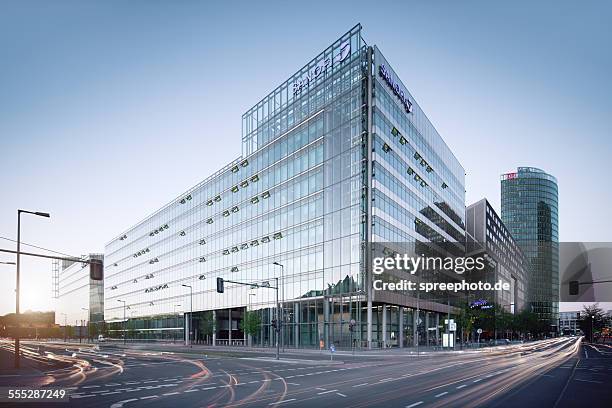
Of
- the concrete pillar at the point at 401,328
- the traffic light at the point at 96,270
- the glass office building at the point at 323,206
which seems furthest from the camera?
the concrete pillar at the point at 401,328

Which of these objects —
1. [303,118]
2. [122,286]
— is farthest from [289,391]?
[122,286]

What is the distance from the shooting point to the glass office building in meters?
75.1

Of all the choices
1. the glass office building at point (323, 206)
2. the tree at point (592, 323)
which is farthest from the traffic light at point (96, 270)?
the tree at point (592, 323)

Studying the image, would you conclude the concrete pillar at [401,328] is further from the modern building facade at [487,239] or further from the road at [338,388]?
the modern building facade at [487,239]

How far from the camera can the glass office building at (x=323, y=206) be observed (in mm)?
75125

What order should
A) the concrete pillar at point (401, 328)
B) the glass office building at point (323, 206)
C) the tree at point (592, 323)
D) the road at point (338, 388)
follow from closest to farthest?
1. the road at point (338, 388)
2. the glass office building at point (323, 206)
3. the concrete pillar at point (401, 328)
4. the tree at point (592, 323)

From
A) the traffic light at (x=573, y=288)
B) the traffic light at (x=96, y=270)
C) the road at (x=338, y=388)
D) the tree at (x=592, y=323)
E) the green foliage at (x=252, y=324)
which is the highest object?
the traffic light at (x=96, y=270)

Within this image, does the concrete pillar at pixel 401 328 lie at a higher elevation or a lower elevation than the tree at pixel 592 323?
higher

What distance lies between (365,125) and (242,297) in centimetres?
4264

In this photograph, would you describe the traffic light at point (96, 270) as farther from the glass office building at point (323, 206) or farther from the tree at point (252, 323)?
the tree at point (252, 323)

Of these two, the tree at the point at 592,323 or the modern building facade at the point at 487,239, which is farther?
the tree at the point at 592,323

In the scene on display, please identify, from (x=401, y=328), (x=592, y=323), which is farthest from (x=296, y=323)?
(x=592, y=323)

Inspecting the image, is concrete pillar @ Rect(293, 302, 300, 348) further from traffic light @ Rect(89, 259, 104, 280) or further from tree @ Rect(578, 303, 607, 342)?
tree @ Rect(578, 303, 607, 342)

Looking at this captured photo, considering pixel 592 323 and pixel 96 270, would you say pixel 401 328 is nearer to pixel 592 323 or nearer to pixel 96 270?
pixel 96 270
